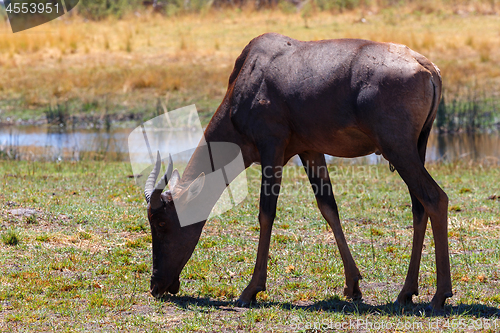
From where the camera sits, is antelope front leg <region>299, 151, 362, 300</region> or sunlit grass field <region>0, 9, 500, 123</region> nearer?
antelope front leg <region>299, 151, 362, 300</region>

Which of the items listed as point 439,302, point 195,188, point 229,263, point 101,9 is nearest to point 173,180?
point 195,188

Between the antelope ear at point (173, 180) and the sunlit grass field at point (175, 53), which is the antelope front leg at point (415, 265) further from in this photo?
the sunlit grass field at point (175, 53)

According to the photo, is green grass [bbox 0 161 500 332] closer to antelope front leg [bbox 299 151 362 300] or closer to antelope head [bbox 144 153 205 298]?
antelope head [bbox 144 153 205 298]

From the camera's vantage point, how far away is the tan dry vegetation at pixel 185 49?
Answer: 2409 cm

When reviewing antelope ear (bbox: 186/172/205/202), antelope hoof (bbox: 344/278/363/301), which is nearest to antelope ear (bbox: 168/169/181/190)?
antelope ear (bbox: 186/172/205/202)

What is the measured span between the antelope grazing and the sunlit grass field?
576 inches

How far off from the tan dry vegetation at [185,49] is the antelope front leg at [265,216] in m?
17.2

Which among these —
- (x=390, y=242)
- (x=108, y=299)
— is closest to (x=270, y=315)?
(x=108, y=299)

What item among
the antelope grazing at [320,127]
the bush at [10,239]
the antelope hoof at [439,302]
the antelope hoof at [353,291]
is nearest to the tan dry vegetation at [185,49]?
the bush at [10,239]

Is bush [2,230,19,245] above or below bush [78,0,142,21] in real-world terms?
above

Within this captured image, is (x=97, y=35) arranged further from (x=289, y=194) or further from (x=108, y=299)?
(x=108, y=299)

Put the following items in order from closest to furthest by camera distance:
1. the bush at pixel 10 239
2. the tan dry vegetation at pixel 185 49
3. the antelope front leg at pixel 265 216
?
the antelope front leg at pixel 265 216 < the bush at pixel 10 239 < the tan dry vegetation at pixel 185 49

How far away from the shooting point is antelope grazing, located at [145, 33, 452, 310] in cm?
539

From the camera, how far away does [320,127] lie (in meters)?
5.79
